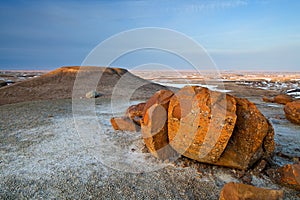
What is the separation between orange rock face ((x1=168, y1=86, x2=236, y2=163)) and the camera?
15.2 ft

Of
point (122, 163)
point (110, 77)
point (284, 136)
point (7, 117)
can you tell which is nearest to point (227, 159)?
point (122, 163)

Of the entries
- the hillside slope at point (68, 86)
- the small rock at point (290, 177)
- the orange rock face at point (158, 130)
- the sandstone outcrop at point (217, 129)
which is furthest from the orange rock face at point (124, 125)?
the hillside slope at point (68, 86)

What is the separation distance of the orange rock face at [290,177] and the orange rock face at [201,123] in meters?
1.41

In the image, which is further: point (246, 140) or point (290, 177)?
point (246, 140)

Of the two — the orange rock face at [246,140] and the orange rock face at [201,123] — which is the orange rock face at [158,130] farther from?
the orange rock face at [246,140]

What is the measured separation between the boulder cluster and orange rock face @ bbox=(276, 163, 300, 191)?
667 mm

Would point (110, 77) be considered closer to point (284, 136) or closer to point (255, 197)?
point (284, 136)

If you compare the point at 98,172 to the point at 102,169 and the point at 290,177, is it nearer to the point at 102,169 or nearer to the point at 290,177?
the point at 102,169

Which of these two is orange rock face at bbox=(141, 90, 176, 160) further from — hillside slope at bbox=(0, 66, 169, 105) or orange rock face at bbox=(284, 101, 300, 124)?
hillside slope at bbox=(0, 66, 169, 105)

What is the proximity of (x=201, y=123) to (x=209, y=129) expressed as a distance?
0.73 ft

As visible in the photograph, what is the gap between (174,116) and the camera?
5.23 metres

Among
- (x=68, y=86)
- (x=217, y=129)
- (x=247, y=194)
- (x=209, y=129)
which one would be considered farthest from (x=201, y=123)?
(x=68, y=86)

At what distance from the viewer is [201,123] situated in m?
4.73

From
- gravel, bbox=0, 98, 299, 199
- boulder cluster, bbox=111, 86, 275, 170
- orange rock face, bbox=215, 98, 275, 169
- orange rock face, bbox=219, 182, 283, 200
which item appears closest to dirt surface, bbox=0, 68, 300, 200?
gravel, bbox=0, 98, 299, 199
